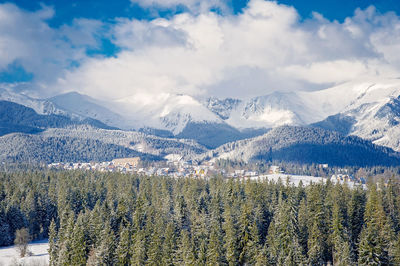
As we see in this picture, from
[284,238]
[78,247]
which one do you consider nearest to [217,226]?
[284,238]

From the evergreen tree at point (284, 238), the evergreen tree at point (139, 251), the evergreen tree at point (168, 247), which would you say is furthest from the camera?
the evergreen tree at point (139, 251)

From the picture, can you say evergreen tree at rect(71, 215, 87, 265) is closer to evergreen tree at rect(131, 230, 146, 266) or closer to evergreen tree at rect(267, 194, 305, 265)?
evergreen tree at rect(131, 230, 146, 266)

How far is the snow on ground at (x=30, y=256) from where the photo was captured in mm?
105562

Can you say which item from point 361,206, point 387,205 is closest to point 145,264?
point 361,206

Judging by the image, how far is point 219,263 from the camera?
282ft

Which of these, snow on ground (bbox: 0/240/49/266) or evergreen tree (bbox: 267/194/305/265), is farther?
snow on ground (bbox: 0/240/49/266)

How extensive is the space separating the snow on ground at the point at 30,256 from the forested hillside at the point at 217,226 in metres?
5.24

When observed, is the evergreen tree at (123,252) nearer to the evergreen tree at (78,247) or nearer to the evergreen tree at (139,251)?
the evergreen tree at (139,251)

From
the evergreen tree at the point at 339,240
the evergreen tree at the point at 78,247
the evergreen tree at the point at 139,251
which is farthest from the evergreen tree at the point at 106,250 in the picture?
the evergreen tree at the point at 339,240

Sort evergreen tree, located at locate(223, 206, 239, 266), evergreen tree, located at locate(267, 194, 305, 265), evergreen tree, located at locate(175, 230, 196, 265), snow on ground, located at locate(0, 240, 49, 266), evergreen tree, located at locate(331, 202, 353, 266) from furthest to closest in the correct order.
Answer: snow on ground, located at locate(0, 240, 49, 266), evergreen tree, located at locate(223, 206, 239, 266), evergreen tree, located at locate(267, 194, 305, 265), evergreen tree, located at locate(331, 202, 353, 266), evergreen tree, located at locate(175, 230, 196, 265)

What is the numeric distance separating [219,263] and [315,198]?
3312cm

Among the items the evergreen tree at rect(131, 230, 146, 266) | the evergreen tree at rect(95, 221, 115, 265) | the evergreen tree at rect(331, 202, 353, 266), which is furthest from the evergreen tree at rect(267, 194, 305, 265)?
the evergreen tree at rect(95, 221, 115, 265)

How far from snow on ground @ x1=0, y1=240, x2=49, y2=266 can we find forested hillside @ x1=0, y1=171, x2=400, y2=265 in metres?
5.24

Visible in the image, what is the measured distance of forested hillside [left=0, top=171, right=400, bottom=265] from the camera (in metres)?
86.4
